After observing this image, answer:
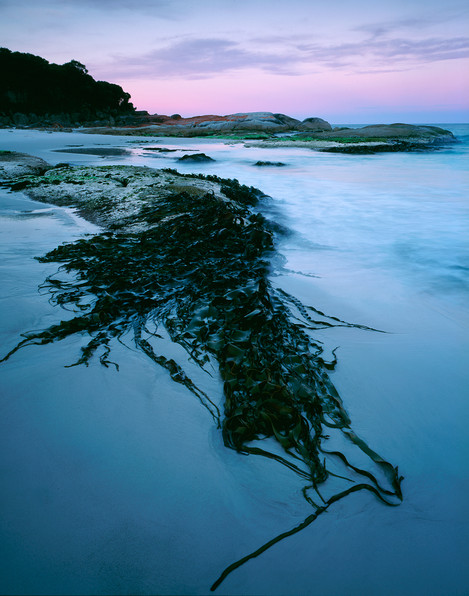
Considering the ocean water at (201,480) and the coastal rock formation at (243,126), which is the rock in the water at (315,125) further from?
the ocean water at (201,480)

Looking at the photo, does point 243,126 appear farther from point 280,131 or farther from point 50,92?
point 50,92

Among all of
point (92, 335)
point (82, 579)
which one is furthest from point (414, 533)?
point (92, 335)

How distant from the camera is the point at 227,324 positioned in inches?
96.0

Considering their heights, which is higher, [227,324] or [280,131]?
[280,131]

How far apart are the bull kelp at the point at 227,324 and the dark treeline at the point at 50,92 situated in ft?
167

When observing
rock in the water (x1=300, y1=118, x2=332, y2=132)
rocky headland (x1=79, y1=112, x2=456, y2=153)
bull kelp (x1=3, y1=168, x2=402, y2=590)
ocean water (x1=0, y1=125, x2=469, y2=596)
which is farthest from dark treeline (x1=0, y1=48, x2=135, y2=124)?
ocean water (x1=0, y1=125, x2=469, y2=596)

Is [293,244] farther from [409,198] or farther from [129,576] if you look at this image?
[409,198]

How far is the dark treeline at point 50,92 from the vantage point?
45.6 metres

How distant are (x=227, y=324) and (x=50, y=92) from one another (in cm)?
6171

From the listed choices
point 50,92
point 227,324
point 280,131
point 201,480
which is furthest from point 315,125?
point 201,480

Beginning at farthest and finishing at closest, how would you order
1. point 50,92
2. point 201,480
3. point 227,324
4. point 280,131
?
point 50,92
point 280,131
point 227,324
point 201,480

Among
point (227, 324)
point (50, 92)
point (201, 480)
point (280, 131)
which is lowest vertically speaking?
point (201, 480)

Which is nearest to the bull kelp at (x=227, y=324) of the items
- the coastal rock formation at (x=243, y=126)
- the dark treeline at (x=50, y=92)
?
the coastal rock formation at (x=243, y=126)

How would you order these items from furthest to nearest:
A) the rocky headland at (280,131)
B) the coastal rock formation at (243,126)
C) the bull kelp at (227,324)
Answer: the coastal rock formation at (243,126), the rocky headland at (280,131), the bull kelp at (227,324)
